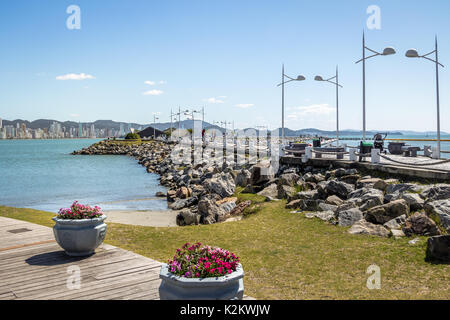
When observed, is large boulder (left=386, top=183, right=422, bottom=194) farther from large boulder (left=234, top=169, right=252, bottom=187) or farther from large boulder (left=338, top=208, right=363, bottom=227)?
large boulder (left=234, top=169, right=252, bottom=187)

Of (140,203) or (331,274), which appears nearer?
(331,274)

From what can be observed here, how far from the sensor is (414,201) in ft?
39.5

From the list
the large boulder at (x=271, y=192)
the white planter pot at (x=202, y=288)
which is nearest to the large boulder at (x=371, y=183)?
the large boulder at (x=271, y=192)

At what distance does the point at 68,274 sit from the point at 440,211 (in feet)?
31.8

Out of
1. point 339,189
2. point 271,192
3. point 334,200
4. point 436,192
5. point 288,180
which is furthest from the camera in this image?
point 288,180

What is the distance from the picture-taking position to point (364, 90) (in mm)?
25469

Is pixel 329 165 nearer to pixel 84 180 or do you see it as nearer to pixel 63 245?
pixel 63 245

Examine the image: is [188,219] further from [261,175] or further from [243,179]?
[243,179]

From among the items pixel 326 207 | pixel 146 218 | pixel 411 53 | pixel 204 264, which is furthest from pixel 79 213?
pixel 411 53

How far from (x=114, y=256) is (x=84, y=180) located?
3900 centimetres

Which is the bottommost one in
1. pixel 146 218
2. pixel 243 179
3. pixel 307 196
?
pixel 146 218
